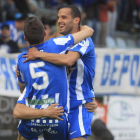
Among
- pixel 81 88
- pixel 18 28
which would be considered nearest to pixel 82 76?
pixel 81 88

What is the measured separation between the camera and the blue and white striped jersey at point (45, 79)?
4.25 m

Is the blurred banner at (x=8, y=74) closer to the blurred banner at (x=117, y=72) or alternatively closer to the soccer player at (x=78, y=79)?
the blurred banner at (x=117, y=72)

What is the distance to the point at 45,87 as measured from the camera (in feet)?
13.9

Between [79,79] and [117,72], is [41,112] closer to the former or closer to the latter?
[79,79]

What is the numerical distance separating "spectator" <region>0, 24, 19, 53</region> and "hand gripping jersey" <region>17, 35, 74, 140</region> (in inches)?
155

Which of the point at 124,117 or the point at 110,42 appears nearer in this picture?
the point at 124,117

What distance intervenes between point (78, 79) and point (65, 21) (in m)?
0.76

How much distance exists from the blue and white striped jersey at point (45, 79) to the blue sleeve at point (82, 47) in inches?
3.6

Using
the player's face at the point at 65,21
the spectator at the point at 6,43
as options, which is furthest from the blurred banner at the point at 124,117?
the player's face at the point at 65,21

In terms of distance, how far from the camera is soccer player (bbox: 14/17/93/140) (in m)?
4.25

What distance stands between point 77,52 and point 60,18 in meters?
0.61

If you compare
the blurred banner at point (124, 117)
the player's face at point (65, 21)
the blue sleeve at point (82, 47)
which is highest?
the player's face at point (65, 21)

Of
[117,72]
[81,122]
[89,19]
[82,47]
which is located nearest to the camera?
[82,47]

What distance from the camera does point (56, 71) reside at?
169 inches
